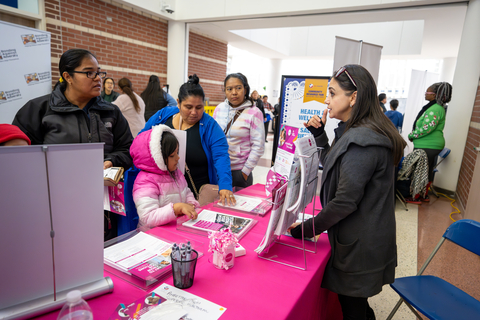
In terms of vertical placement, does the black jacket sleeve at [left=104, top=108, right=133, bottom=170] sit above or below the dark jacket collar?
below

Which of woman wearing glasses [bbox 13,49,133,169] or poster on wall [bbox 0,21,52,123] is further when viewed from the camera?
poster on wall [bbox 0,21,52,123]

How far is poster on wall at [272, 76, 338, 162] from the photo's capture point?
4.16 metres

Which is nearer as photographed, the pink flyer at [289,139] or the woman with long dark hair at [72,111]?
the woman with long dark hair at [72,111]

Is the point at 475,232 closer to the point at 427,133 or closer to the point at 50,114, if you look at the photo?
the point at 50,114

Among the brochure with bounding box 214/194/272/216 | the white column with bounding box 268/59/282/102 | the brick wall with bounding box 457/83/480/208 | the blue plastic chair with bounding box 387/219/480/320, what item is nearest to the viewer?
the blue plastic chair with bounding box 387/219/480/320

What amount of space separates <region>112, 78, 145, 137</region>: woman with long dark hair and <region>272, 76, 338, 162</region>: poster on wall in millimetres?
2136

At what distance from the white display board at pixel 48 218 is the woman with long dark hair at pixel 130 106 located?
3433mm

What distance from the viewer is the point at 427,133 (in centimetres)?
437

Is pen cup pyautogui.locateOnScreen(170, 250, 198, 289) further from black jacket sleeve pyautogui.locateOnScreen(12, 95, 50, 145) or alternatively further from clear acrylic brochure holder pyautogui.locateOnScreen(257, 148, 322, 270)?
black jacket sleeve pyautogui.locateOnScreen(12, 95, 50, 145)

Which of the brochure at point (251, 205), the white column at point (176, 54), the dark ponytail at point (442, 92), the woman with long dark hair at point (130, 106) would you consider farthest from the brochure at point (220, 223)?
the white column at point (176, 54)

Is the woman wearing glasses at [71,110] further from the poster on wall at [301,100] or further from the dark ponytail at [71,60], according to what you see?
the poster on wall at [301,100]

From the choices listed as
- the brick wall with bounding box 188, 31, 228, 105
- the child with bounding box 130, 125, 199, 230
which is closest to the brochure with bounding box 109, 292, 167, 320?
the child with bounding box 130, 125, 199, 230

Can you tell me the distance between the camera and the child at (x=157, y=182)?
57.7 inches

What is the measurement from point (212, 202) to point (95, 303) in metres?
1.05
